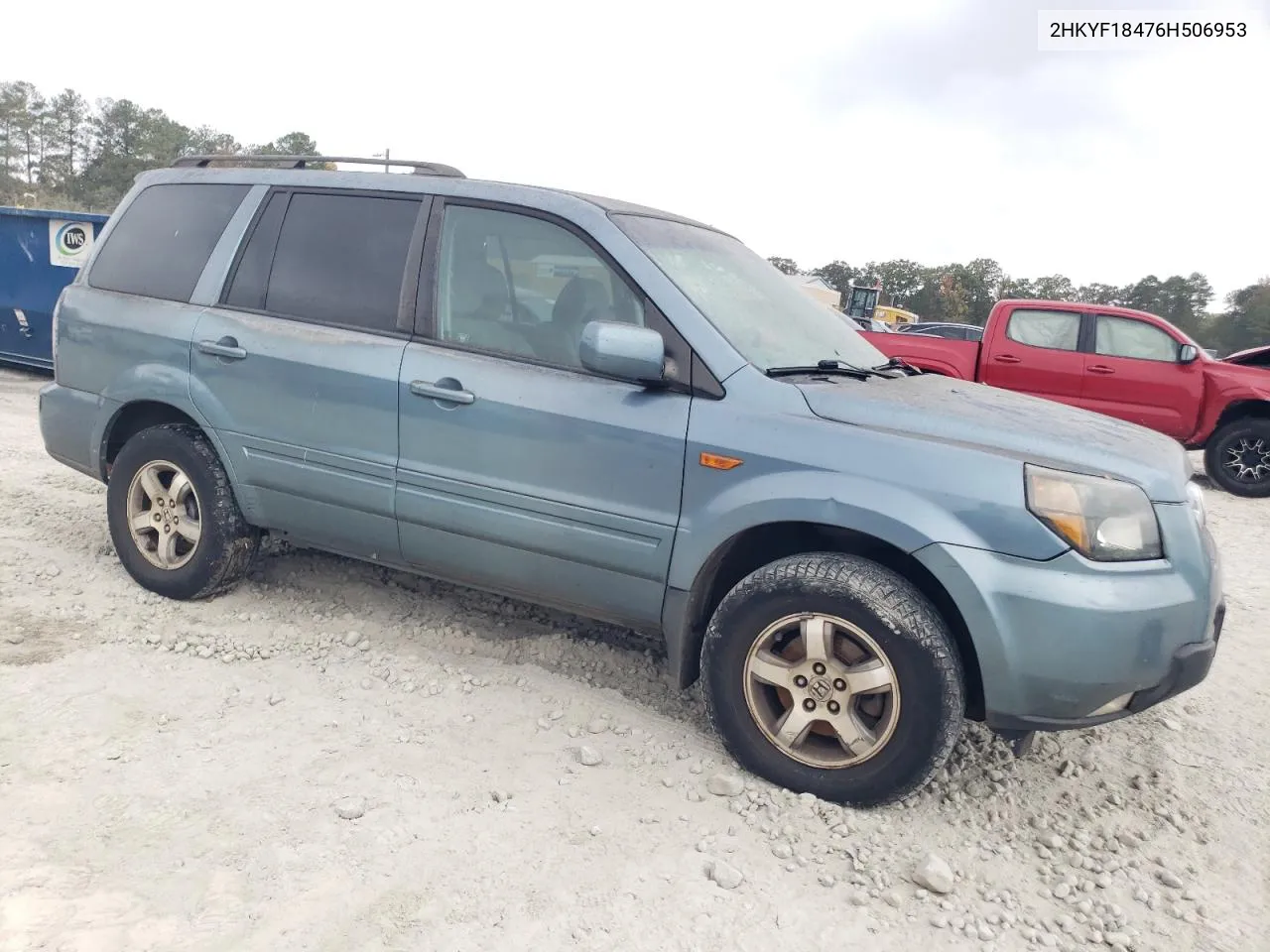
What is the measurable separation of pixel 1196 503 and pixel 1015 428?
0.60m

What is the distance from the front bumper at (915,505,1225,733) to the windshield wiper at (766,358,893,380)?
0.77 meters

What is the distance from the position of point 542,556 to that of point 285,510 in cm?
123

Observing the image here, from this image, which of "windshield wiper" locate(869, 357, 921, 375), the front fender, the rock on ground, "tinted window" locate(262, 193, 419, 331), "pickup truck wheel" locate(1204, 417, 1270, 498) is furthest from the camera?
"pickup truck wheel" locate(1204, 417, 1270, 498)

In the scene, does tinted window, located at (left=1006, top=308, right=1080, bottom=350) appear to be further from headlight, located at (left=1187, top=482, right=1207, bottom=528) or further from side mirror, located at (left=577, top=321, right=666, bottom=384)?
side mirror, located at (left=577, top=321, right=666, bottom=384)

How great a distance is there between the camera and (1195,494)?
9.78ft

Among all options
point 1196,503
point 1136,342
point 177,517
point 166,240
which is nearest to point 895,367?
point 1196,503

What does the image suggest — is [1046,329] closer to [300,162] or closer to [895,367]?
[895,367]

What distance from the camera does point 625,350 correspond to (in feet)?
9.69

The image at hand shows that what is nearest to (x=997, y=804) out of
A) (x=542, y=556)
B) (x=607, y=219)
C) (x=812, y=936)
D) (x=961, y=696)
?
(x=961, y=696)

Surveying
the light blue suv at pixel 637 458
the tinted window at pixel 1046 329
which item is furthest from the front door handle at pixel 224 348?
the tinted window at pixel 1046 329

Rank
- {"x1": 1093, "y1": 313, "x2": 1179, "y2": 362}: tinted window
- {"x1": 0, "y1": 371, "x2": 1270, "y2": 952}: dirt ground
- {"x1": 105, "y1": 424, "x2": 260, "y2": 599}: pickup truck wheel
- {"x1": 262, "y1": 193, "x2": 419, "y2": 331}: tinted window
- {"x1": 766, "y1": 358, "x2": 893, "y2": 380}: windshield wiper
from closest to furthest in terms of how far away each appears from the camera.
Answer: {"x1": 0, "y1": 371, "x2": 1270, "y2": 952}: dirt ground, {"x1": 766, "y1": 358, "x2": 893, "y2": 380}: windshield wiper, {"x1": 262, "y1": 193, "x2": 419, "y2": 331}: tinted window, {"x1": 105, "y1": 424, "x2": 260, "y2": 599}: pickup truck wheel, {"x1": 1093, "y1": 313, "x2": 1179, "y2": 362}: tinted window

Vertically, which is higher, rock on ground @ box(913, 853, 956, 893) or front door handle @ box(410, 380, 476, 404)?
front door handle @ box(410, 380, 476, 404)

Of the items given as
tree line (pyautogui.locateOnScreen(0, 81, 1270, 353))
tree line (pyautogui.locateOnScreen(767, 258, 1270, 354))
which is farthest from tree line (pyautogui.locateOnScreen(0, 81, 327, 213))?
tree line (pyautogui.locateOnScreen(767, 258, 1270, 354))

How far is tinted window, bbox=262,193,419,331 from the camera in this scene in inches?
143
